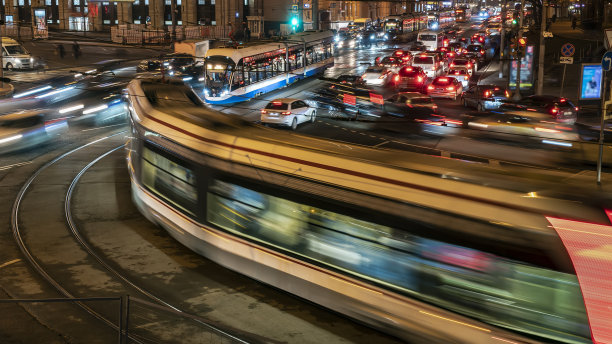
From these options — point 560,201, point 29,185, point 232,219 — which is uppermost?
point 560,201

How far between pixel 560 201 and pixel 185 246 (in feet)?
25.5

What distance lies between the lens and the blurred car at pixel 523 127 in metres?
22.5

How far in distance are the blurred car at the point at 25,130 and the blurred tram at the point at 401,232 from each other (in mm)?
12660

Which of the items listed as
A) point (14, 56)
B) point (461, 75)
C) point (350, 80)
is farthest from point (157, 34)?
point (350, 80)

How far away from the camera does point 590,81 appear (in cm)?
2238

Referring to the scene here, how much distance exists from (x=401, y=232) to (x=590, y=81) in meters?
16.7

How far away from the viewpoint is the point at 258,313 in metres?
10.0

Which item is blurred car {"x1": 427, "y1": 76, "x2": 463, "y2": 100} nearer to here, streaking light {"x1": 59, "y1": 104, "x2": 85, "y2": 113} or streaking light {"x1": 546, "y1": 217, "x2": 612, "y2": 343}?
streaking light {"x1": 59, "y1": 104, "x2": 85, "y2": 113}

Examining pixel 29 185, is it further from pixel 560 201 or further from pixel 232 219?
pixel 560 201

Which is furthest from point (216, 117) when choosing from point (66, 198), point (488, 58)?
point (488, 58)

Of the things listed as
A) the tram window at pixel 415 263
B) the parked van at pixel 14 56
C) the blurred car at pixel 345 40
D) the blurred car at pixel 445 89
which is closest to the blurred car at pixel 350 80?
the blurred car at pixel 445 89

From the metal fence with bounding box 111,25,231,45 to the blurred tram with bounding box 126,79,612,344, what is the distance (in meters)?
57.2

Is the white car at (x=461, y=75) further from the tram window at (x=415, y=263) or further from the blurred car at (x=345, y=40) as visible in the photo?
the tram window at (x=415, y=263)

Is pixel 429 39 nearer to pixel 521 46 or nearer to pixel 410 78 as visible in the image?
pixel 410 78
